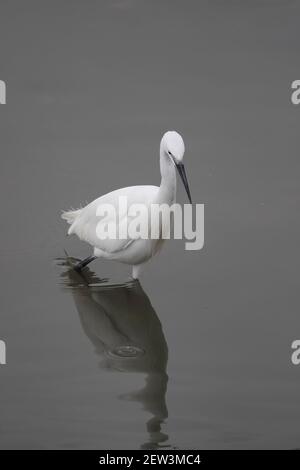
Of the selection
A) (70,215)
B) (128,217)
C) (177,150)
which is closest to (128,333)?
(128,217)

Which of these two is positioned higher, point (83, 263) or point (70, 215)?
point (70, 215)

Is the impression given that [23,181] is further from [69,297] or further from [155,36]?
[155,36]

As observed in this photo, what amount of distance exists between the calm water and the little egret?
17 cm

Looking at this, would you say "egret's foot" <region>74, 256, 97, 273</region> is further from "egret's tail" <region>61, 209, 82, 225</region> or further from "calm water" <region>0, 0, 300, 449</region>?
"egret's tail" <region>61, 209, 82, 225</region>

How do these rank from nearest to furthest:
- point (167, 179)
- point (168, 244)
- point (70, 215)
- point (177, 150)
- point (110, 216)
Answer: point (177, 150)
point (167, 179)
point (110, 216)
point (168, 244)
point (70, 215)

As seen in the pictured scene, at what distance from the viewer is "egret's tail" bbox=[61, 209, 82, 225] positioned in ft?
18.8

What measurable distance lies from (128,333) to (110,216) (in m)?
1.00

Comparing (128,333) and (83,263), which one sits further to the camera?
(83,263)

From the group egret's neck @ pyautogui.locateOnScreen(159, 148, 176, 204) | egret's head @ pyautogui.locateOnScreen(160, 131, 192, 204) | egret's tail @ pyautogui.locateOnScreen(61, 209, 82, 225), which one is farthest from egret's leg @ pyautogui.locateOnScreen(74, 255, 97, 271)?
egret's head @ pyautogui.locateOnScreen(160, 131, 192, 204)

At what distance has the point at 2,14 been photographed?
27.3ft

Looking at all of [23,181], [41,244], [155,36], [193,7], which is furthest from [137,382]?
[193,7]

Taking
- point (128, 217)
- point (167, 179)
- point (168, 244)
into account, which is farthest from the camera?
point (168, 244)

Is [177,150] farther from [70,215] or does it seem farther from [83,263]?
[70,215]

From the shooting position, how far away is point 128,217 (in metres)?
5.22
